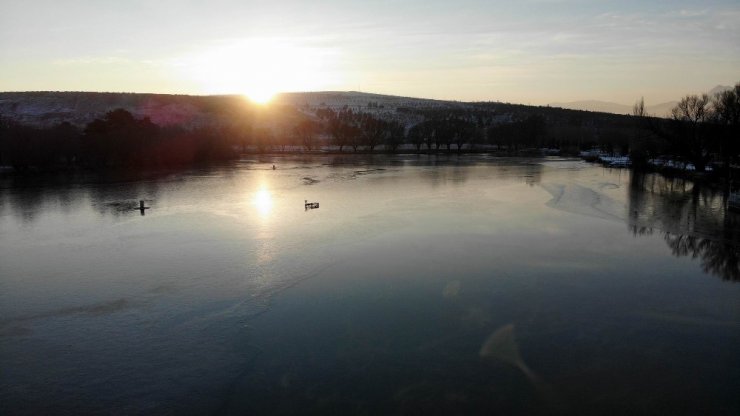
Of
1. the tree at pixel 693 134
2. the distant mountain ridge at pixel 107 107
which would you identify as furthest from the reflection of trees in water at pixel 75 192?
the distant mountain ridge at pixel 107 107

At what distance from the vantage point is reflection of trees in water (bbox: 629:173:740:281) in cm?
1382

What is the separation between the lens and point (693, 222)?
720 inches

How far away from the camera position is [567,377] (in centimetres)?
738

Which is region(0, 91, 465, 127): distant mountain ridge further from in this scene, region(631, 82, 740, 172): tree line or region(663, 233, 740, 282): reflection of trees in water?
region(663, 233, 740, 282): reflection of trees in water

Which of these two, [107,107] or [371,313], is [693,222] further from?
[107,107]

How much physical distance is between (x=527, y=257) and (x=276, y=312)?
23.3ft

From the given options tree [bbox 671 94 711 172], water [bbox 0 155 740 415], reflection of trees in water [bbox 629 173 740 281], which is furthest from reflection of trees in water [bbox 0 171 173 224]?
tree [bbox 671 94 711 172]

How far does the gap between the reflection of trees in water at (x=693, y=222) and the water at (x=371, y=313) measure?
0.42 feet

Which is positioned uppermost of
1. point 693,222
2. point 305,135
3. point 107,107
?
point 107,107

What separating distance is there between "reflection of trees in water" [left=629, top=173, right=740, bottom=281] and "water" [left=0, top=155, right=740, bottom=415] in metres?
0.13

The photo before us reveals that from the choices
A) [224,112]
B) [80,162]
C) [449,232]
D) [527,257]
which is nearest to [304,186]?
[449,232]

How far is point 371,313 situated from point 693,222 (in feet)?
47.7

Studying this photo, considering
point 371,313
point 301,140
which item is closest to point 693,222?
point 371,313

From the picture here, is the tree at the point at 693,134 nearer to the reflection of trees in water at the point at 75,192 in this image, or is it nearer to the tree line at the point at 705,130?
the tree line at the point at 705,130
